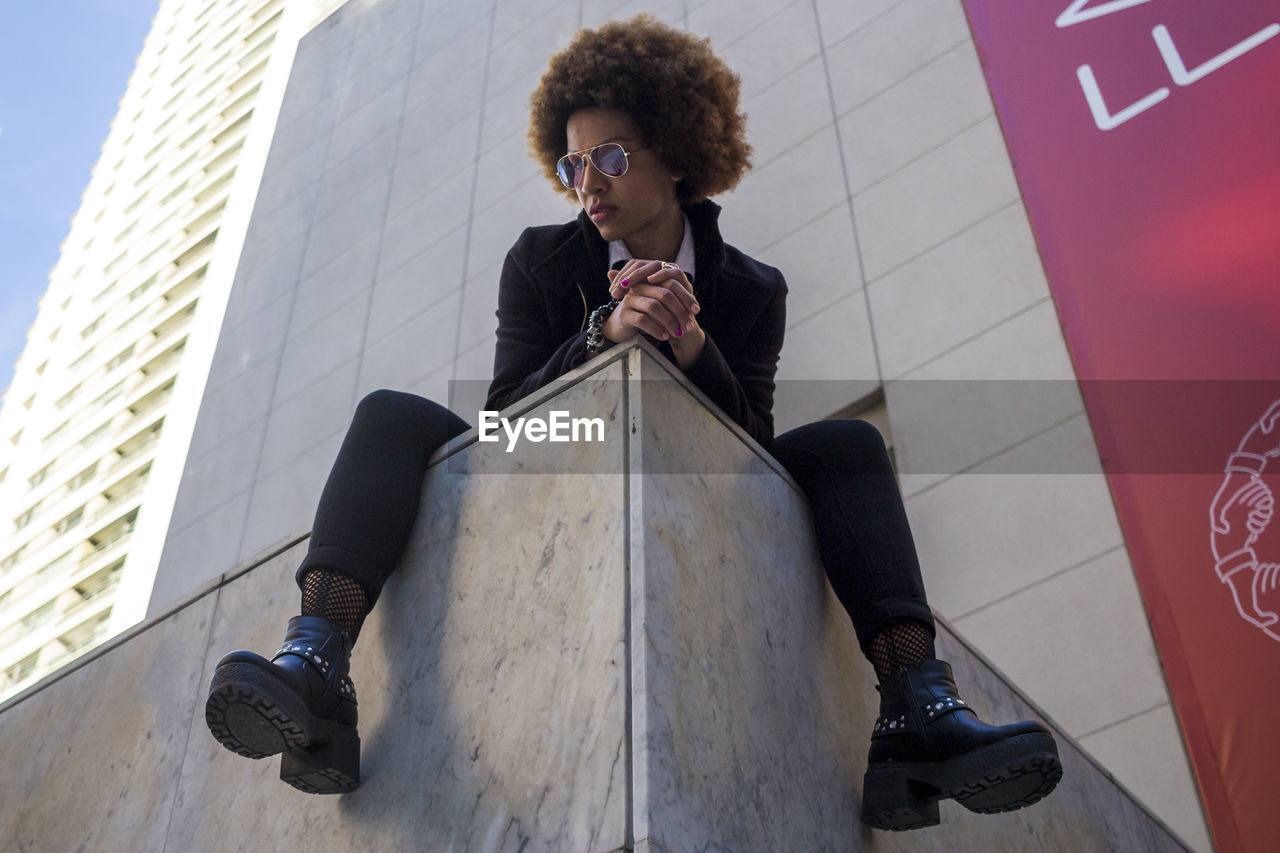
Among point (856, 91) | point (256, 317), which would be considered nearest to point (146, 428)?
point (256, 317)

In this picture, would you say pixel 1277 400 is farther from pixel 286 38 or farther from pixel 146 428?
pixel 286 38

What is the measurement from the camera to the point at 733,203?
567 centimetres

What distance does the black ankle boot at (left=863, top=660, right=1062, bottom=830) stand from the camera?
152 centimetres

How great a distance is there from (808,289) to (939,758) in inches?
142

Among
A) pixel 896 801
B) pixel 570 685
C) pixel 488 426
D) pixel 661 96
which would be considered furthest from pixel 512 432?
pixel 661 96

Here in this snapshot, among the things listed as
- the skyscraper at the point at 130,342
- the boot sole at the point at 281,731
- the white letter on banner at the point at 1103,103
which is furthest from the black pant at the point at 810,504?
the skyscraper at the point at 130,342

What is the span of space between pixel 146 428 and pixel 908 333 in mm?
6725

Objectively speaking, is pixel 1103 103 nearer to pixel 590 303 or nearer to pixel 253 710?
pixel 590 303

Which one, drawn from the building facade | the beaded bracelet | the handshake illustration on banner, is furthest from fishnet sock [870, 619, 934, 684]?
the handshake illustration on banner

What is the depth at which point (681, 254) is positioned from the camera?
7.53 feet

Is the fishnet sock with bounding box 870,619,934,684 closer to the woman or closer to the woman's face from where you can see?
the woman

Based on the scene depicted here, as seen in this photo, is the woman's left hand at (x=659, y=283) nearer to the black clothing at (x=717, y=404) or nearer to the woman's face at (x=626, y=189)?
the black clothing at (x=717, y=404)

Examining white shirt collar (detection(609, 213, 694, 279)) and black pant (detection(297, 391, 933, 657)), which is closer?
black pant (detection(297, 391, 933, 657))

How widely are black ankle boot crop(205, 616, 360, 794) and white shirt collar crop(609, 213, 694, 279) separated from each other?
0.88m
